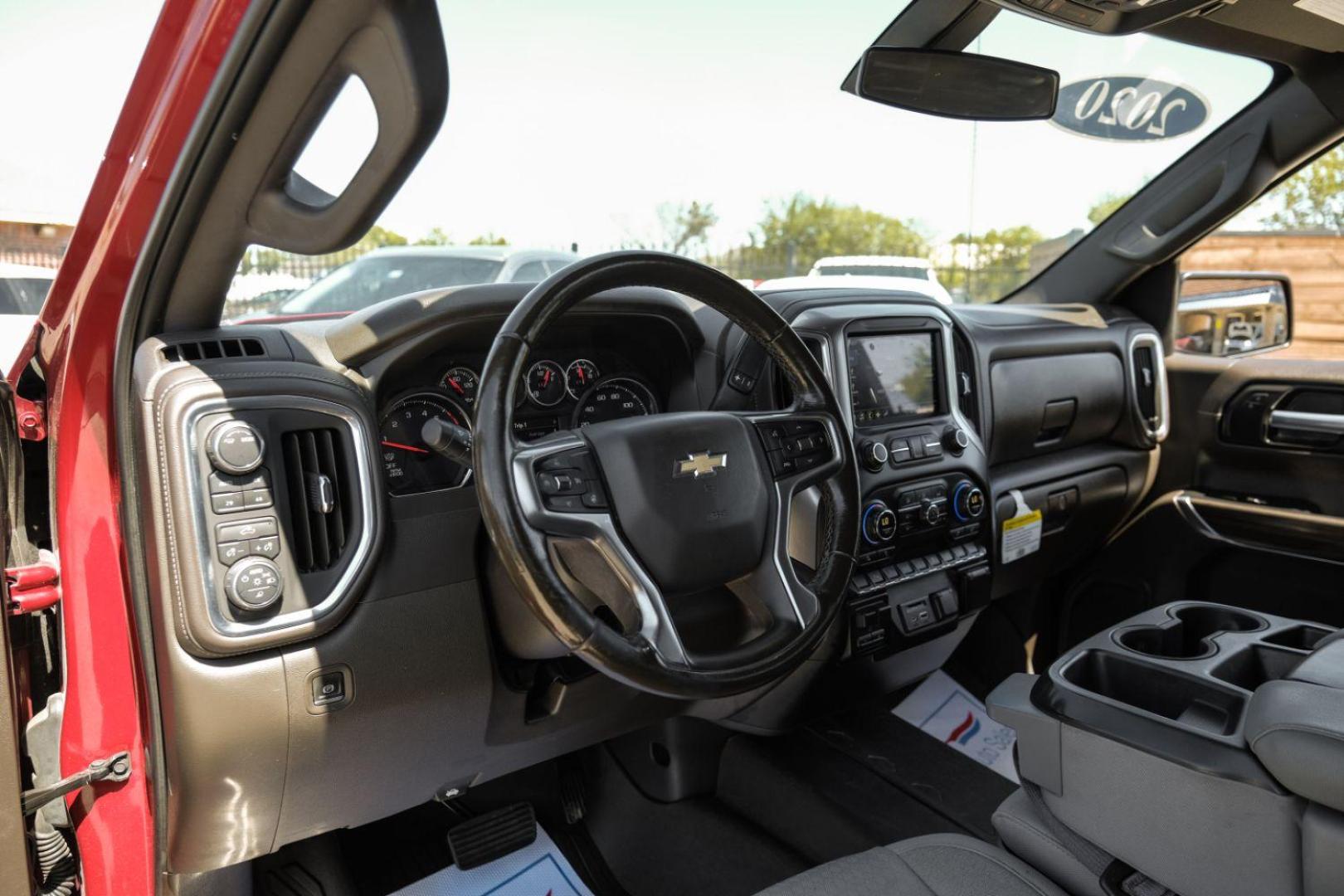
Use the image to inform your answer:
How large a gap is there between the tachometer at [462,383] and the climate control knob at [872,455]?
Answer: 2.71ft

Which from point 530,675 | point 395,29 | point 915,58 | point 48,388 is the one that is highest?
point 915,58

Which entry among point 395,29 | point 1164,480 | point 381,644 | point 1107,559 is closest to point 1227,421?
point 1164,480

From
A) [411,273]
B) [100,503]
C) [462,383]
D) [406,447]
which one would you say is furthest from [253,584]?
[411,273]

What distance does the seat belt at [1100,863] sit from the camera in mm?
1244

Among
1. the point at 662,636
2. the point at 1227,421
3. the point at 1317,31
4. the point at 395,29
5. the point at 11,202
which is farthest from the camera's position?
the point at 1227,421

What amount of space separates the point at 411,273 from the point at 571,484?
3.31ft

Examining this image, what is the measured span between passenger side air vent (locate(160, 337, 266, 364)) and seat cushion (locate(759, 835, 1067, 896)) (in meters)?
1.11

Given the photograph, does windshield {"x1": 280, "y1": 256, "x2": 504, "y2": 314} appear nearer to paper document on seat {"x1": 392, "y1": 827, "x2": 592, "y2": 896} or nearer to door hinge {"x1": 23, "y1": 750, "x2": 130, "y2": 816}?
door hinge {"x1": 23, "y1": 750, "x2": 130, "y2": 816}

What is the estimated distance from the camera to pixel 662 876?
6.91ft

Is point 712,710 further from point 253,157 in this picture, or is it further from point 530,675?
point 253,157

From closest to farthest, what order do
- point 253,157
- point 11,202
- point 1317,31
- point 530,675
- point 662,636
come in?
1. point 253,157
2. point 662,636
3. point 11,202
4. point 530,675
5. point 1317,31

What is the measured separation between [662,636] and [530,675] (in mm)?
544

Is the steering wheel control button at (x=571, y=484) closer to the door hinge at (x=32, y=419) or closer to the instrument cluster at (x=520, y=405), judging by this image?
the instrument cluster at (x=520, y=405)

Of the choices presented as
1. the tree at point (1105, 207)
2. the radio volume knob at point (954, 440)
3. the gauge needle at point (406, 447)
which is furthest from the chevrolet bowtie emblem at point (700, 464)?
the tree at point (1105, 207)
